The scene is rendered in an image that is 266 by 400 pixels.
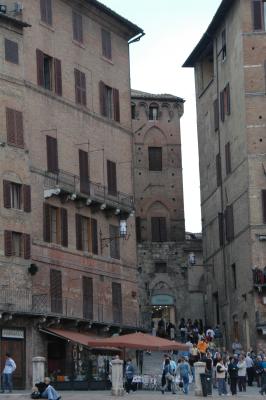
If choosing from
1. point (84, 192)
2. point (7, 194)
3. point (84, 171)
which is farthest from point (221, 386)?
point (84, 171)

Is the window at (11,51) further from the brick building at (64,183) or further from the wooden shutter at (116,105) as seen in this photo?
the wooden shutter at (116,105)

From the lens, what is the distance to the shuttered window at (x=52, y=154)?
6431 centimetres

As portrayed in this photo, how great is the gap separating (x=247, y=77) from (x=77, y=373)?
21.3m

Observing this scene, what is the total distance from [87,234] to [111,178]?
3.84 meters

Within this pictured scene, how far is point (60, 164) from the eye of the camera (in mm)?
65312

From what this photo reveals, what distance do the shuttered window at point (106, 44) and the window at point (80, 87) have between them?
9.90ft

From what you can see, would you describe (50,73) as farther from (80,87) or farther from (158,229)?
(158,229)

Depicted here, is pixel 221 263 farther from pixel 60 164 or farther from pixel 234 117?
pixel 60 164

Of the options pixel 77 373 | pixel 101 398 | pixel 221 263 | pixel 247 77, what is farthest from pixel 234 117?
pixel 101 398

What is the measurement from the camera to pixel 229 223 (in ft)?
254

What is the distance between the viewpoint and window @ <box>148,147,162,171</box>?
9575cm

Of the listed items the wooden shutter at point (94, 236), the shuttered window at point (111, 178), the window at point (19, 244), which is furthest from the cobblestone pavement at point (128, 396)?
the shuttered window at point (111, 178)

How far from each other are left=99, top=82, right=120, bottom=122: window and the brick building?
0.08 metres

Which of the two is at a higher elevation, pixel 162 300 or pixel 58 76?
pixel 58 76
